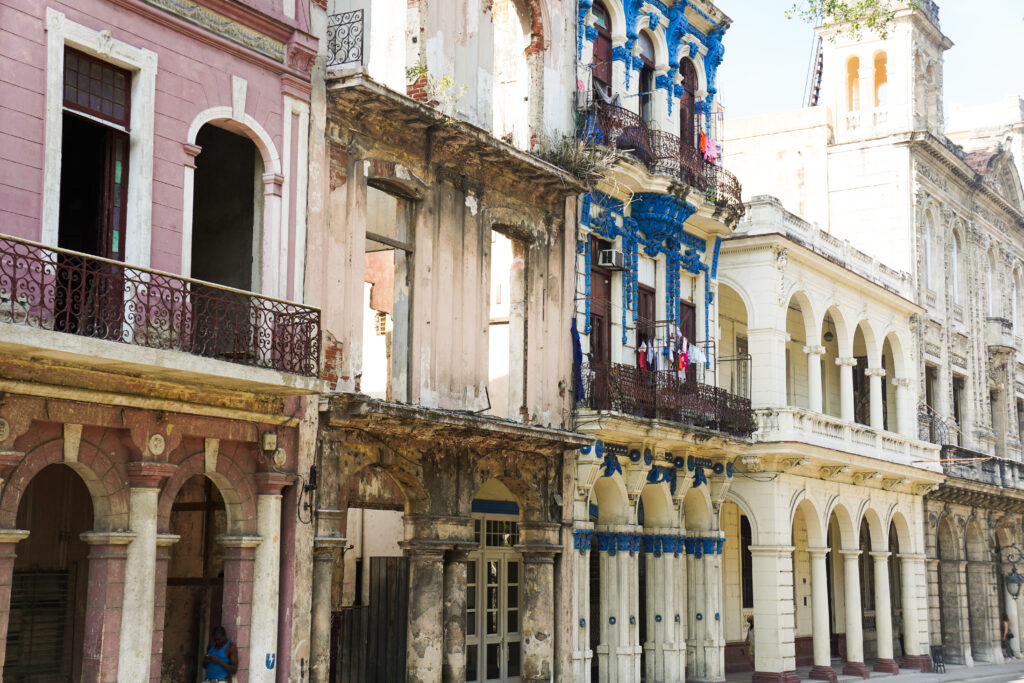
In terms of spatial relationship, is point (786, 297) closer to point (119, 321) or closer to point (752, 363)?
point (752, 363)

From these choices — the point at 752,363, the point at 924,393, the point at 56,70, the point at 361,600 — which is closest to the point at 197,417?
the point at 56,70

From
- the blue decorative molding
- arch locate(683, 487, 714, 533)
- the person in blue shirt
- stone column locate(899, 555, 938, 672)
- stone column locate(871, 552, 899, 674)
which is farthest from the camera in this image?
stone column locate(899, 555, 938, 672)

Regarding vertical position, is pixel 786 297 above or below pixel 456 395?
above

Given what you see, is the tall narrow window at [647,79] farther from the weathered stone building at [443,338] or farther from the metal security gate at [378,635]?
the metal security gate at [378,635]

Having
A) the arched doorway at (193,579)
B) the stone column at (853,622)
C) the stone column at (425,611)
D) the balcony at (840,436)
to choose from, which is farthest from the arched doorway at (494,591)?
the stone column at (853,622)

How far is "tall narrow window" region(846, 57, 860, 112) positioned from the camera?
35812mm

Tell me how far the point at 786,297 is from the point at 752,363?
1473mm

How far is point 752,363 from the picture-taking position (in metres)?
25.4

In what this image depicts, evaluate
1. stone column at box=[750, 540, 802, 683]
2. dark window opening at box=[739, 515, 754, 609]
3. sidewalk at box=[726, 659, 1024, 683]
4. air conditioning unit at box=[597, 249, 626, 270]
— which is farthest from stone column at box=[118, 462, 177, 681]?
dark window opening at box=[739, 515, 754, 609]

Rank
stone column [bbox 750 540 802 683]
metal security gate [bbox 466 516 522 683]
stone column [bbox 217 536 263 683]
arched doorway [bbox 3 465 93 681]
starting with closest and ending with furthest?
stone column [bbox 217 536 263 683], arched doorway [bbox 3 465 93 681], metal security gate [bbox 466 516 522 683], stone column [bbox 750 540 802 683]

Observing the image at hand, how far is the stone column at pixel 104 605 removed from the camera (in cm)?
1245

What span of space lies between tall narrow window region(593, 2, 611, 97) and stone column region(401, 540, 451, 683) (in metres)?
8.78

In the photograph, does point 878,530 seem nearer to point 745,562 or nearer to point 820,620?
point 745,562

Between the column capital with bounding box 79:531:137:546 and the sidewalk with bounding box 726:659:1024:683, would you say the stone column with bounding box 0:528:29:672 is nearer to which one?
the column capital with bounding box 79:531:137:546
